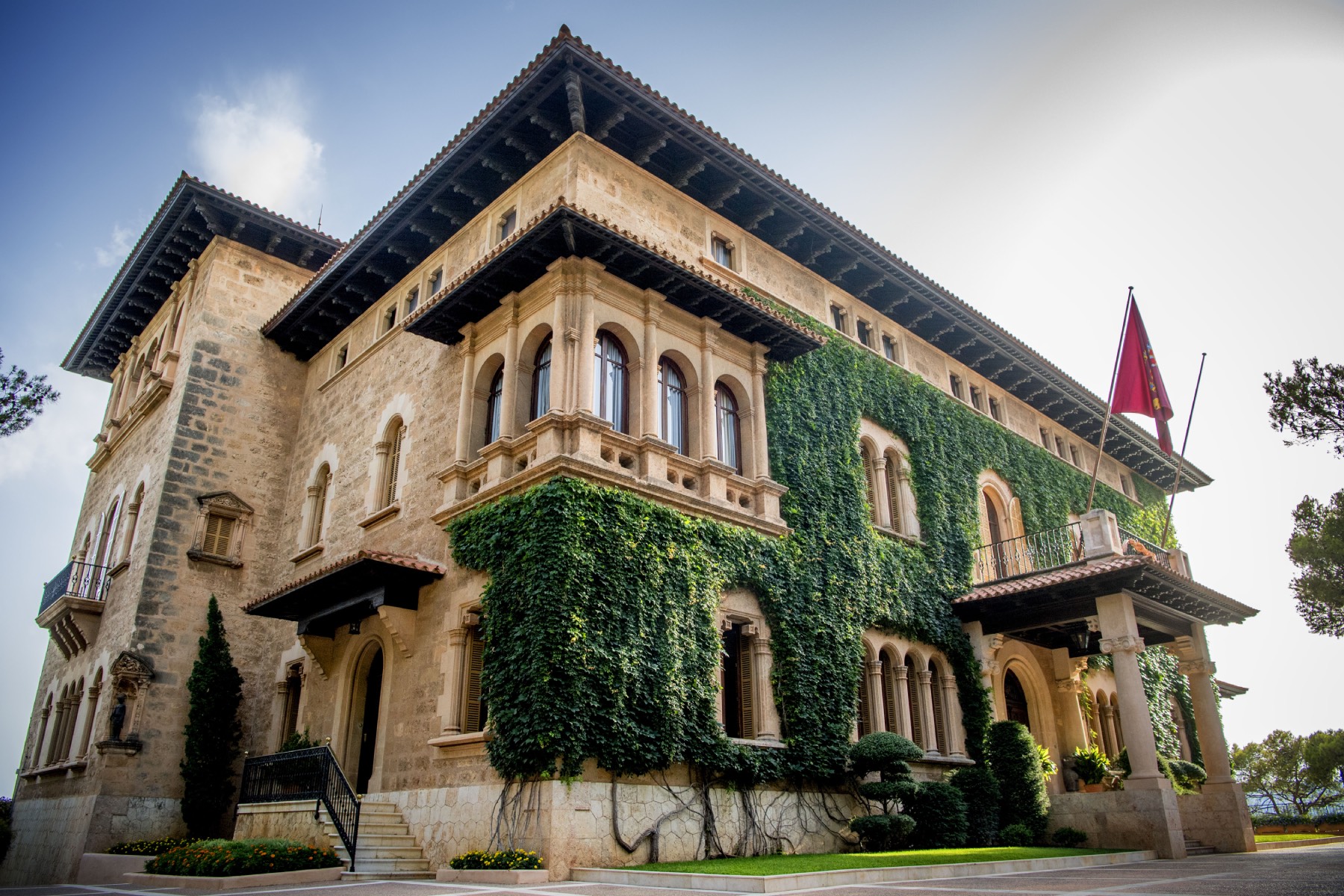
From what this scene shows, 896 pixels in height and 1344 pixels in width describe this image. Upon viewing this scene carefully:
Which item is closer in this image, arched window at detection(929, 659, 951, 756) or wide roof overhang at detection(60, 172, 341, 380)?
arched window at detection(929, 659, 951, 756)

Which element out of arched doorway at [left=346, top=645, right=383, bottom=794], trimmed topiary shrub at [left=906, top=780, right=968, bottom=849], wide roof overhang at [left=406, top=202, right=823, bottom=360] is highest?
wide roof overhang at [left=406, top=202, right=823, bottom=360]

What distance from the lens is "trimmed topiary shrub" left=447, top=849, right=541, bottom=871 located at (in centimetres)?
1116

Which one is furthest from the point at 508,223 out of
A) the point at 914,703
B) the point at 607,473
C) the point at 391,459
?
the point at 914,703

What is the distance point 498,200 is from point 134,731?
500 inches

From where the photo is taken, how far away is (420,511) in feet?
54.1

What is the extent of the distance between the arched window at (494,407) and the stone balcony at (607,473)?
2.38 ft

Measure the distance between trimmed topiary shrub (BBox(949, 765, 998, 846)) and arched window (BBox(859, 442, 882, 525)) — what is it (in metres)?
5.27

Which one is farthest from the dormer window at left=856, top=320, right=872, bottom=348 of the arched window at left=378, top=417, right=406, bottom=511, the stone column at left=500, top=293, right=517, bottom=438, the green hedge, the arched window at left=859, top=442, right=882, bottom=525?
the green hedge

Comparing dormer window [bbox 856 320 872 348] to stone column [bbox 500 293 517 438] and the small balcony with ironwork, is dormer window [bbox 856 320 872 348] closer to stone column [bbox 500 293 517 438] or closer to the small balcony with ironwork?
stone column [bbox 500 293 517 438]

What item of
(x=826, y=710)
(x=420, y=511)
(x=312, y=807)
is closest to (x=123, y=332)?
(x=420, y=511)

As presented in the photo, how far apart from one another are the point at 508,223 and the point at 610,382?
4.79 meters

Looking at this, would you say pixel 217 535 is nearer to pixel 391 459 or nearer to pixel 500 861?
pixel 391 459

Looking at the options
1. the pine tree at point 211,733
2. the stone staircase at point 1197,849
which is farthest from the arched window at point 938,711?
the pine tree at point 211,733

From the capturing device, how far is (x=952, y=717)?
18.7 meters
